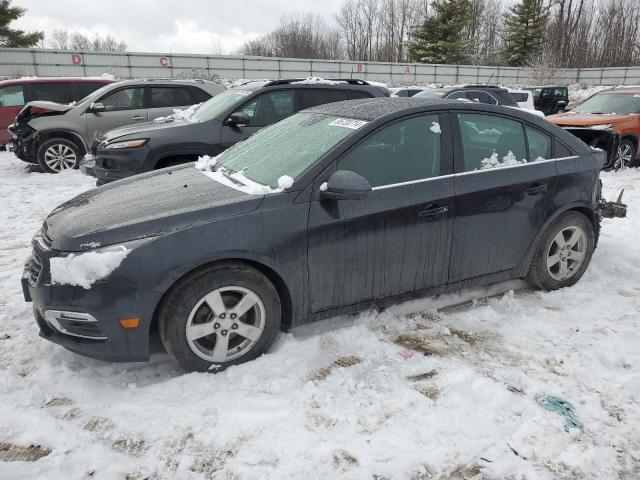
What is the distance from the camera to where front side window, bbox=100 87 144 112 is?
961cm

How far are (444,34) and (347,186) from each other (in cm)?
4875

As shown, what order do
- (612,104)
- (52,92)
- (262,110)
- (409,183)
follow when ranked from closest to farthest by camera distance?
(409,183)
(262,110)
(612,104)
(52,92)

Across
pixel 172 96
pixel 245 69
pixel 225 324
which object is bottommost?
pixel 225 324

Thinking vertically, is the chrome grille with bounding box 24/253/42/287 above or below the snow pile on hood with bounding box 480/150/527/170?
below

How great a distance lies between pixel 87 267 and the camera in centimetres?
267

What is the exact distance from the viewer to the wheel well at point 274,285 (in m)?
2.85

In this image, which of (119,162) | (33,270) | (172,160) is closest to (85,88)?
(119,162)

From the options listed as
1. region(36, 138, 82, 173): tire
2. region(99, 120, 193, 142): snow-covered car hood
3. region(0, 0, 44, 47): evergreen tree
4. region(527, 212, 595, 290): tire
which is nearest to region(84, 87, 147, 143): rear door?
region(36, 138, 82, 173): tire

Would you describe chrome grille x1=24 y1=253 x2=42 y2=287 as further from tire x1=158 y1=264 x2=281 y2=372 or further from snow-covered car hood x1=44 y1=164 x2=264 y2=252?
tire x1=158 y1=264 x2=281 y2=372

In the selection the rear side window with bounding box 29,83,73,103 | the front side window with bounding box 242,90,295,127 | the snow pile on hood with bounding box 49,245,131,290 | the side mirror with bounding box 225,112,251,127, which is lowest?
the snow pile on hood with bounding box 49,245,131,290

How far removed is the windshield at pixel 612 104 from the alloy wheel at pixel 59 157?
1091 centimetres

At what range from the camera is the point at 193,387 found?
9.43 ft

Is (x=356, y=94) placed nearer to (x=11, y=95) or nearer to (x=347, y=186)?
(x=347, y=186)

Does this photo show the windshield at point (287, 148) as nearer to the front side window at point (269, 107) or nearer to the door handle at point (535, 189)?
the door handle at point (535, 189)
